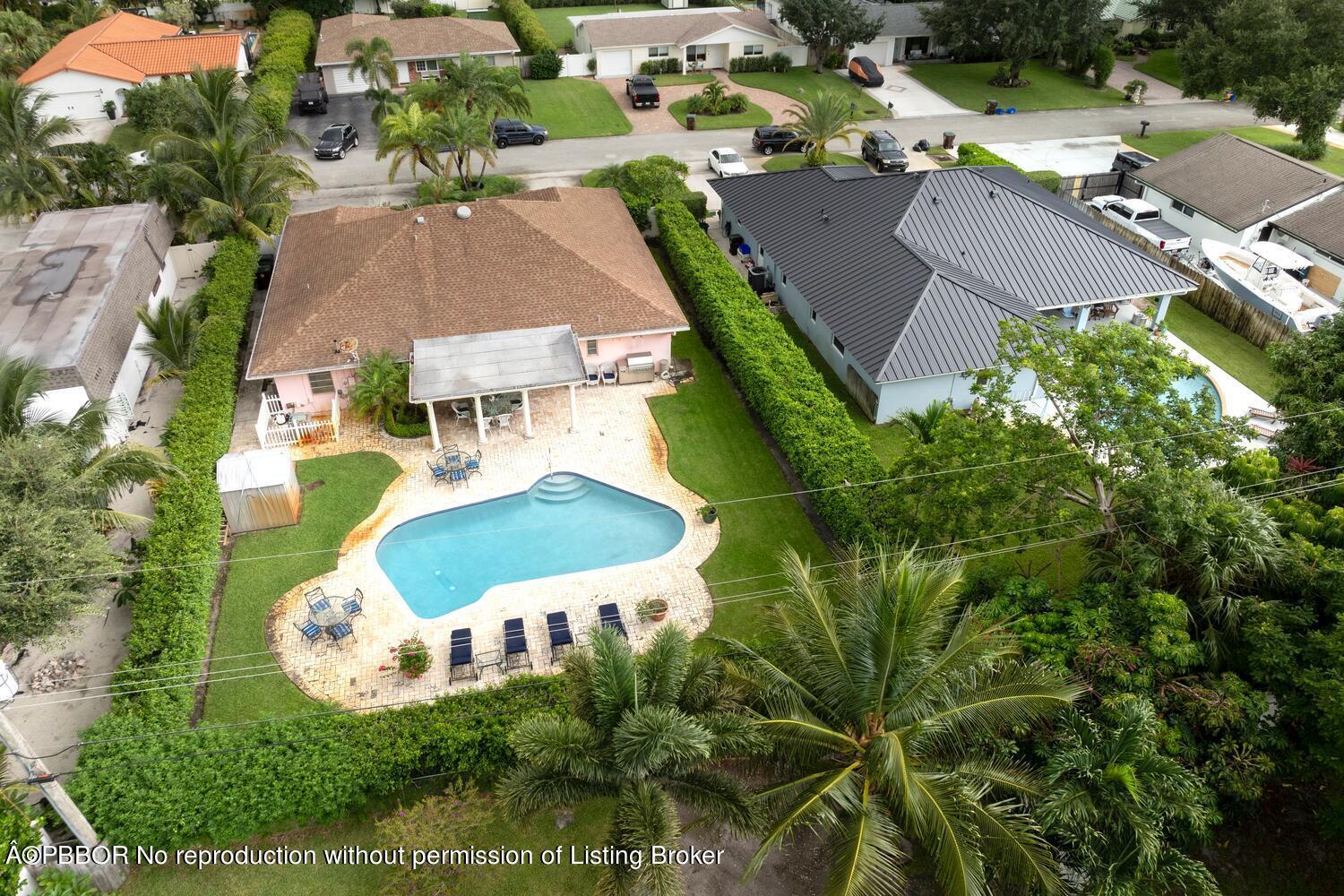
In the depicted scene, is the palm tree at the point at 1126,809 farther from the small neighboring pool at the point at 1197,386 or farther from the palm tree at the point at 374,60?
the palm tree at the point at 374,60

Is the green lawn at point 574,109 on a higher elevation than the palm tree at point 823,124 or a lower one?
lower

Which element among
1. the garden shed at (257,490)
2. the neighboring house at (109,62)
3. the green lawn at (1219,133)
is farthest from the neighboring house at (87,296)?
the green lawn at (1219,133)

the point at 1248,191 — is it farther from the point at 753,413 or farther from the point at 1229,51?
the point at 753,413

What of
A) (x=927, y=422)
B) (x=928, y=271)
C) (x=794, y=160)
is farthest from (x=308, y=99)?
(x=927, y=422)

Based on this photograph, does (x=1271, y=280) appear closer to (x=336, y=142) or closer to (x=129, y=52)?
(x=336, y=142)

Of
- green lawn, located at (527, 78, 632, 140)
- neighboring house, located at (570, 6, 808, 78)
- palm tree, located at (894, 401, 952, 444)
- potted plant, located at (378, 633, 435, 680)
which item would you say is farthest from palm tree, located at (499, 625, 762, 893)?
neighboring house, located at (570, 6, 808, 78)

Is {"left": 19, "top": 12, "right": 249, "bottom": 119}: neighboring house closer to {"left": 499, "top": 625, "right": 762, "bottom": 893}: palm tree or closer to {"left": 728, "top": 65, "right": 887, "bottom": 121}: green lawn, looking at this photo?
{"left": 728, "top": 65, "right": 887, "bottom": 121}: green lawn
